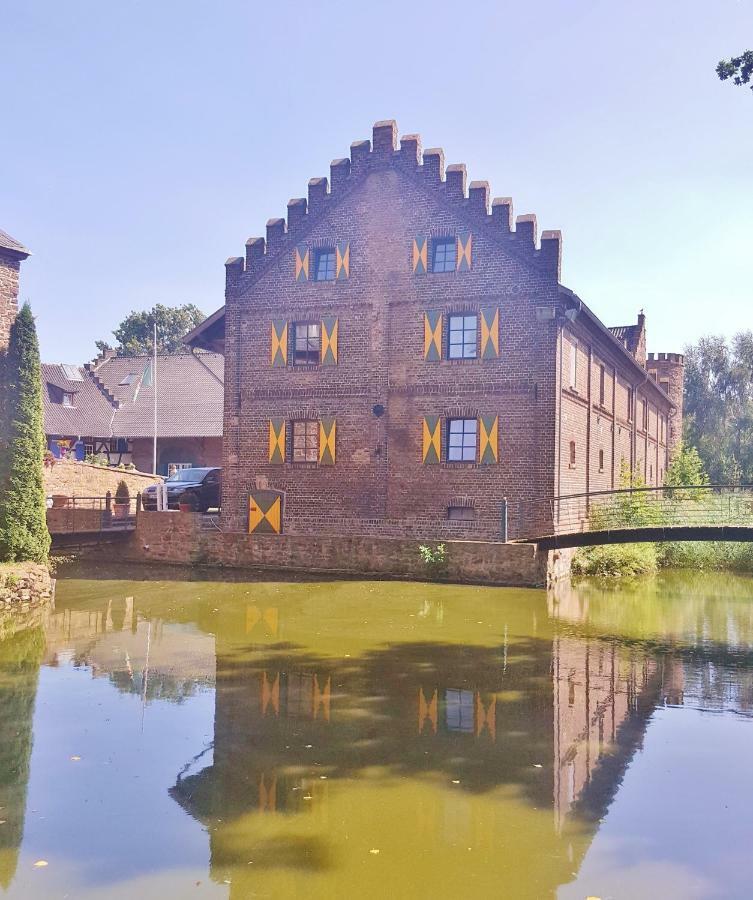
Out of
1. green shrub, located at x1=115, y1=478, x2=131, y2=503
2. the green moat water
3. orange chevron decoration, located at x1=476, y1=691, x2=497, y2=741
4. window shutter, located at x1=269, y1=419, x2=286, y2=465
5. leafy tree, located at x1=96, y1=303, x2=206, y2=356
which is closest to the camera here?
the green moat water

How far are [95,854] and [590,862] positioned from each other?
315 cm

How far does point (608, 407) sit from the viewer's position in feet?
88.5

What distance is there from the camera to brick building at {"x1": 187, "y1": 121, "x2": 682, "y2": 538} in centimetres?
2083

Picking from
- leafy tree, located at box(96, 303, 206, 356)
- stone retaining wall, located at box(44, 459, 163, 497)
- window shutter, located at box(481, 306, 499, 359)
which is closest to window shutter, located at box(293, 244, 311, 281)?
window shutter, located at box(481, 306, 499, 359)

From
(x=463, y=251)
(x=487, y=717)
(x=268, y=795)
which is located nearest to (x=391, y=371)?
(x=463, y=251)

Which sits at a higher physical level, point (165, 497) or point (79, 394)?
point (79, 394)

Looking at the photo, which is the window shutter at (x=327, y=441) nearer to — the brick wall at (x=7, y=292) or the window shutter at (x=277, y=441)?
the window shutter at (x=277, y=441)

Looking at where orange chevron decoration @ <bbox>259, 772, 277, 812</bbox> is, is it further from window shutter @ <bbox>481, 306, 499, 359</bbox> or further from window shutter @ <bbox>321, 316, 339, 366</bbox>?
window shutter @ <bbox>321, 316, 339, 366</bbox>

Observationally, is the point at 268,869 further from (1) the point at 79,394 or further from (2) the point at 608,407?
(1) the point at 79,394

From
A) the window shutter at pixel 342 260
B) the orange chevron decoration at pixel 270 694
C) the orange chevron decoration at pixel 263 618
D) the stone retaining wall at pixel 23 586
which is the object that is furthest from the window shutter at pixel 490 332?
the orange chevron decoration at pixel 270 694

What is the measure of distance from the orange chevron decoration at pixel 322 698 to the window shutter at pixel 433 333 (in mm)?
12648

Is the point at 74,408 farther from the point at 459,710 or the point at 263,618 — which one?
the point at 459,710

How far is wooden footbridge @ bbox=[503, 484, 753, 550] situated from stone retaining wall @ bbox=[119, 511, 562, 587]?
2.68ft

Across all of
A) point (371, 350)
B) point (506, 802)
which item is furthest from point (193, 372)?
point (506, 802)
